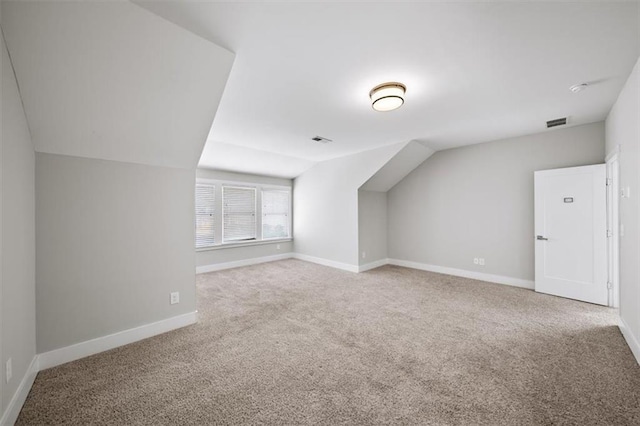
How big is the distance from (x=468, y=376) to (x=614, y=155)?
3.34m

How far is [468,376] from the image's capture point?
2.00 metres

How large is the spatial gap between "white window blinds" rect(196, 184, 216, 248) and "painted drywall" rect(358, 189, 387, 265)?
3368 mm

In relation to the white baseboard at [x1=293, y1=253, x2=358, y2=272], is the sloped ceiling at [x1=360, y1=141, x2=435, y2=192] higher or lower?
higher

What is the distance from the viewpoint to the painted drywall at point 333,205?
5367 millimetres

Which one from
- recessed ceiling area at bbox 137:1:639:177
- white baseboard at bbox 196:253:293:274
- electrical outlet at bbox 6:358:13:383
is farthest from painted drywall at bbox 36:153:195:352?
white baseboard at bbox 196:253:293:274

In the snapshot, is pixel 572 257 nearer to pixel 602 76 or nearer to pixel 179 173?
pixel 602 76

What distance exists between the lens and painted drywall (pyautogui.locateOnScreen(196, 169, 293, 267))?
5.57m

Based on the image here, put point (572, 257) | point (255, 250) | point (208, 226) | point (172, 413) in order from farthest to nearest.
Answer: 1. point (255, 250)
2. point (208, 226)
3. point (572, 257)
4. point (172, 413)

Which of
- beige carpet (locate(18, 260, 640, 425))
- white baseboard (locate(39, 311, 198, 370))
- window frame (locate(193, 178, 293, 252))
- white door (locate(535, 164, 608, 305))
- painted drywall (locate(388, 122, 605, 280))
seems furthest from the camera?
window frame (locate(193, 178, 293, 252))

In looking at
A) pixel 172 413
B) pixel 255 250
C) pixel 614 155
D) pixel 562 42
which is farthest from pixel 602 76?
pixel 255 250

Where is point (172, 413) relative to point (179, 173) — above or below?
below

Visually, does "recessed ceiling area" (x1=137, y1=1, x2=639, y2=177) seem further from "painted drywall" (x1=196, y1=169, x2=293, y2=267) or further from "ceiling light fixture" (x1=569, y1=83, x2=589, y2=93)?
"painted drywall" (x1=196, y1=169, x2=293, y2=267)

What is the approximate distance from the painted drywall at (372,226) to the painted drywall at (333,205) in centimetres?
17

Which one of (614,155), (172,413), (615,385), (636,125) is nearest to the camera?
Answer: (172,413)
